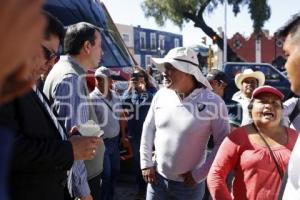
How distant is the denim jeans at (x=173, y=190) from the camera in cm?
356

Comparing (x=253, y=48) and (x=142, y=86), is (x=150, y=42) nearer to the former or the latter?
(x=253, y=48)

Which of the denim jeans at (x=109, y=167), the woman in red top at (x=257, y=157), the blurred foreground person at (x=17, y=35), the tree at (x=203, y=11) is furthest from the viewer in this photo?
the tree at (x=203, y=11)

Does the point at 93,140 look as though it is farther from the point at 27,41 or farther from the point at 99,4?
the point at 99,4

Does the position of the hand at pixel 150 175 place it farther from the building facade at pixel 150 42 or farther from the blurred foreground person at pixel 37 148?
the building facade at pixel 150 42

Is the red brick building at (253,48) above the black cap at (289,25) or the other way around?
above

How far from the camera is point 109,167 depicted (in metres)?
5.27

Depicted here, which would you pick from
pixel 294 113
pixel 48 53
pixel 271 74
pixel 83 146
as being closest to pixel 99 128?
pixel 83 146

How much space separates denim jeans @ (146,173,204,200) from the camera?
3562 mm

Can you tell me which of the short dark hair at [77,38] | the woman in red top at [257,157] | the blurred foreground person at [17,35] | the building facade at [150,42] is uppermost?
the building facade at [150,42]

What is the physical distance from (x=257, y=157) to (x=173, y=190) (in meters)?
0.97

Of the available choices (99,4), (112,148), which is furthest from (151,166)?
(99,4)

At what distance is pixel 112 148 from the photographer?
5.46 metres

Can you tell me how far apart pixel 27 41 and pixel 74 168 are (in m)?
2.16

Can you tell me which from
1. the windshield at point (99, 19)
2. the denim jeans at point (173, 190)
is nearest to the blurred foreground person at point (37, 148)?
the denim jeans at point (173, 190)
